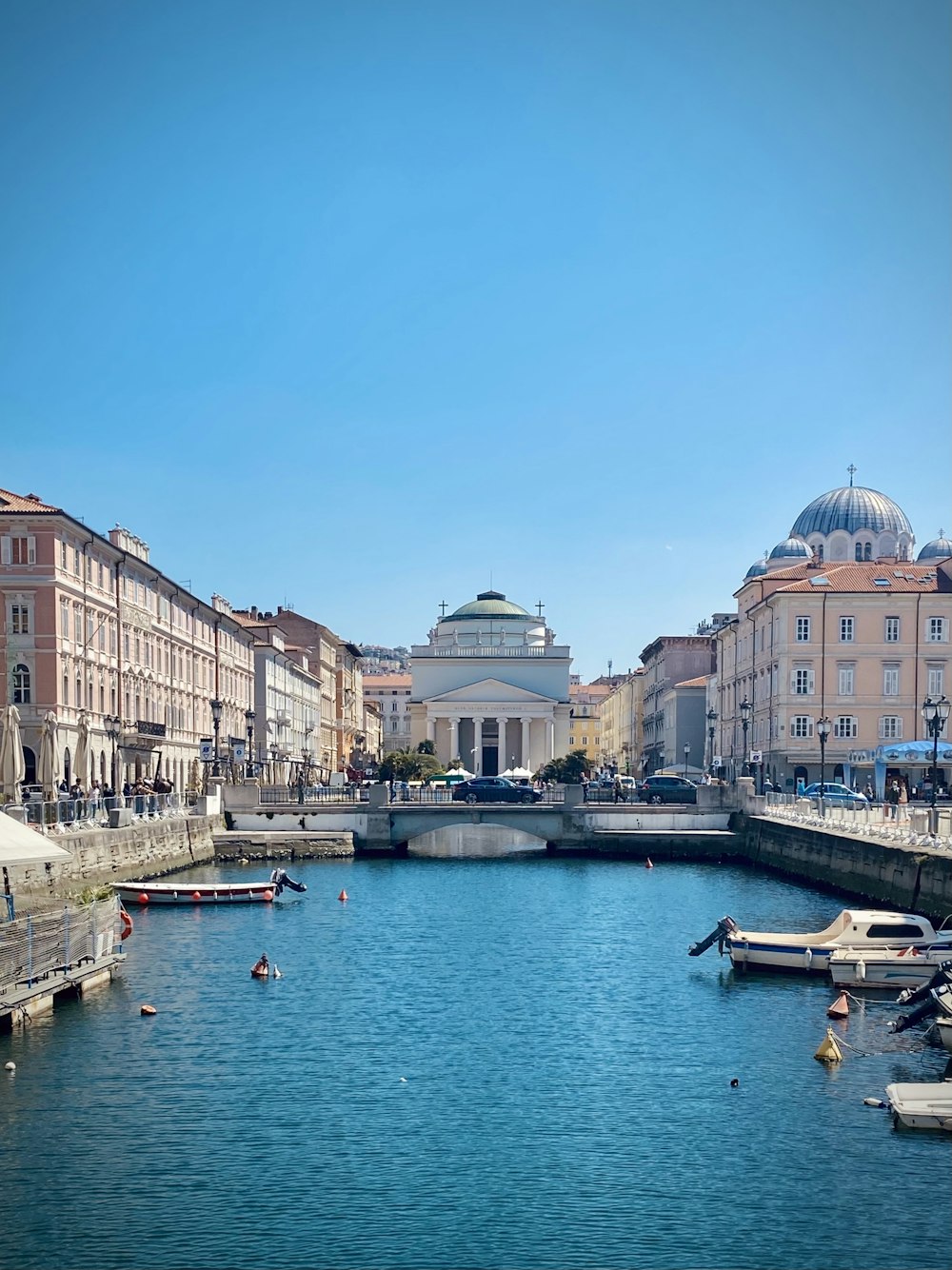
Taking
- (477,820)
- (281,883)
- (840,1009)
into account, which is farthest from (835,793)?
(840,1009)

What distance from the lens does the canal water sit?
56.1 feet

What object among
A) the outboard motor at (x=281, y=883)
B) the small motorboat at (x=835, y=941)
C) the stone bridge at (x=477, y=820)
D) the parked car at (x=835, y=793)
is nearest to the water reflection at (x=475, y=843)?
the stone bridge at (x=477, y=820)

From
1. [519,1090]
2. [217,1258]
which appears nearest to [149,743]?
[519,1090]

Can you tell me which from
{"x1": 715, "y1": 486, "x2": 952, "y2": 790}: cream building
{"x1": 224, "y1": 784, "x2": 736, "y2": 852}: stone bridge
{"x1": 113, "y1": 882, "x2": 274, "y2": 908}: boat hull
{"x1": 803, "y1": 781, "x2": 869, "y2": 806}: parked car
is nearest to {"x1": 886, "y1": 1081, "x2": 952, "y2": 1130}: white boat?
{"x1": 113, "y1": 882, "x2": 274, "y2": 908}: boat hull

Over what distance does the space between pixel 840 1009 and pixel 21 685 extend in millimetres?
42732

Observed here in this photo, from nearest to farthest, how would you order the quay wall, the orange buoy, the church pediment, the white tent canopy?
the white tent canopy, the orange buoy, the quay wall, the church pediment

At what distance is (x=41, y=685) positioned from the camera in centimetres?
6116

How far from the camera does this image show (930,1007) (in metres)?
26.1

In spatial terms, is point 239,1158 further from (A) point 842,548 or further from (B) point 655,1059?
(A) point 842,548

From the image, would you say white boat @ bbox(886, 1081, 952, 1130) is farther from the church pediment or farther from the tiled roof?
the church pediment

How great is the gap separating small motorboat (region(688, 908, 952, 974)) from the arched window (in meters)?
37.2

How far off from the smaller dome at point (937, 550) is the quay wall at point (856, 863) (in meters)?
64.6

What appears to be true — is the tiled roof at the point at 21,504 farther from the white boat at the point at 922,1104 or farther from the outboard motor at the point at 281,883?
the white boat at the point at 922,1104

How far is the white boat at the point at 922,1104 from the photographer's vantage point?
20828 millimetres
